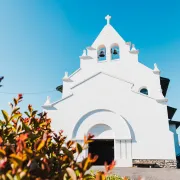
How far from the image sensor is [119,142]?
15.9m

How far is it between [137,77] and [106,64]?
3.77 m

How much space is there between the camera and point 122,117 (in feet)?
53.7

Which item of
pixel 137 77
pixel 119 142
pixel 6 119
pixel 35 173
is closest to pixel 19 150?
pixel 35 173

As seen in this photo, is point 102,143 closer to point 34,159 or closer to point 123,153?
point 123,153

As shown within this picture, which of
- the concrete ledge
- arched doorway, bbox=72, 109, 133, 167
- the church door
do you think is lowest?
the concrete ledge

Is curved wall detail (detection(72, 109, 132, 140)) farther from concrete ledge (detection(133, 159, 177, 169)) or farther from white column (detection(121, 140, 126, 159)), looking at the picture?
concrete ledge (detection(133, 159, 177, 169))

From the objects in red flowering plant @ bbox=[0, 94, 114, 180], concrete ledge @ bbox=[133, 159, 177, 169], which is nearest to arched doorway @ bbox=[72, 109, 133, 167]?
concrete ledge @ bbox=[133, 159, 177, 169]

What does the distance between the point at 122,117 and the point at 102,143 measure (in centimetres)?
362

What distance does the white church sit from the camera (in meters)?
15.3

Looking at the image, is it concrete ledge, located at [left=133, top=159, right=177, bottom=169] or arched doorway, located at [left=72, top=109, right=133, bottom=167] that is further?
arched doorway, located at [left=72, top=109, right=133, bottom=167]

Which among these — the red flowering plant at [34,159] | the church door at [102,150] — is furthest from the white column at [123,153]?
the red flowering plant at [34,159]

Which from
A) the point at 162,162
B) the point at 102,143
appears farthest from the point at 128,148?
the point at 102,143

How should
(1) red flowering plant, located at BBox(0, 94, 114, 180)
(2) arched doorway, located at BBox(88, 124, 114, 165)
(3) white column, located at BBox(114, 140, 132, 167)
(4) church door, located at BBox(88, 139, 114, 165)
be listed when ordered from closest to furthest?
1. (1) red flowering plant, located at BBox(0, 94, 114, 180)
2. (3) white column, located at BBox(114, 140, 132, 167)
3. (2) arched doorway, located at BBox(88, 124, 114, 165)
4. (4) church door, located at BBox(88, 139, 114, 165)

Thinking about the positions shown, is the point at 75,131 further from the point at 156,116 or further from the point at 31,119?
the point at 31,119
